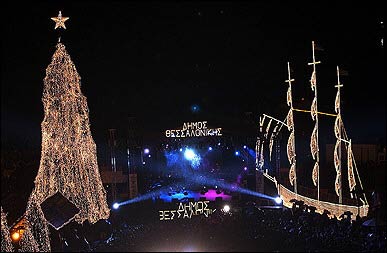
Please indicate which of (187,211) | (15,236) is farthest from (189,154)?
(15,236)

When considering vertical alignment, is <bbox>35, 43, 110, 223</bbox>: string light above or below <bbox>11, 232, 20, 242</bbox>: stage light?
above

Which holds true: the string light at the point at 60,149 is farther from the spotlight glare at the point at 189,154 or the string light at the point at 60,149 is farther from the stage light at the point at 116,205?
the spotlight glare at the point at 189,154

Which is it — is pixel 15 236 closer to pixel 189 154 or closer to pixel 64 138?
pixel 64 138

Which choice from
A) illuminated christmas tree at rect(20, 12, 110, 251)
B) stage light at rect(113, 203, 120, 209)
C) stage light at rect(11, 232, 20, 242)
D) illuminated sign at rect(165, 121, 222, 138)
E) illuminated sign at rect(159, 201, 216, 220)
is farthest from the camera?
illuminated sign at rect(165, 121, 222, 138)

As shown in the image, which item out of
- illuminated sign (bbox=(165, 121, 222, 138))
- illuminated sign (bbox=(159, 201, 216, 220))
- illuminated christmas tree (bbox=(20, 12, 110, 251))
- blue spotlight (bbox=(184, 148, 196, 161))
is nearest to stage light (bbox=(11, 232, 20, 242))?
illuminated christmas tree (bbox=(20, 12, 110, 251))

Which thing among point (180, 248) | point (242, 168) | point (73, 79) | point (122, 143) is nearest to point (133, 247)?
point (180, 248)

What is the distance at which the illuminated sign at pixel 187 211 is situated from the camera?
57.8 ft

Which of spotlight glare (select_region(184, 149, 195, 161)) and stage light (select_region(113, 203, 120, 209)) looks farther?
spotlight glare (select_region(184, 149, 195, 161))

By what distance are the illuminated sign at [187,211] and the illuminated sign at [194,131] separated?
728 cm

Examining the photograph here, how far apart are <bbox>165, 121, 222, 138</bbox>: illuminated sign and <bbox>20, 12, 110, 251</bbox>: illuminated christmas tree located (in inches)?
517

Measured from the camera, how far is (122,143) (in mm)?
23594

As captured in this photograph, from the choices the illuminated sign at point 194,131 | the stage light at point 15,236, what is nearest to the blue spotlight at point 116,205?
the stage light at point 15,236

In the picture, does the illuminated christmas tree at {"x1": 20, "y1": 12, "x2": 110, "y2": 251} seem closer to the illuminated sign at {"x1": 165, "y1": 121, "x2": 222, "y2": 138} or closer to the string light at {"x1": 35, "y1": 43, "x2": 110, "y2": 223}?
the string light at {"x1": 35, "y1": 43, "x2": 110, "y2": 223}

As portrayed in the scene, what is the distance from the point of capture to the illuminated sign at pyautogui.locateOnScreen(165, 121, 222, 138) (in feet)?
88.7
